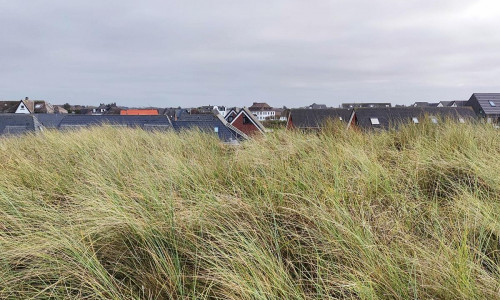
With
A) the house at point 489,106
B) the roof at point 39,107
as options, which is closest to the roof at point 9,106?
the roof at point 39,107

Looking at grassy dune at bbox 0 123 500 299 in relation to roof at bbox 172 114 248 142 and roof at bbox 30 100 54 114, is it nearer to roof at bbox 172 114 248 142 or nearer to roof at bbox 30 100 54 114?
roof at bbox 172 114 248 142

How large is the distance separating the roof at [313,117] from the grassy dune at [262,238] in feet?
9.99

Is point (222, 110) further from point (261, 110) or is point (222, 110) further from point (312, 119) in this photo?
point (312, 119)

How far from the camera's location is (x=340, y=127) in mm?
4707

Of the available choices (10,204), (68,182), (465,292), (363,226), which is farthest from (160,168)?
(465,292)

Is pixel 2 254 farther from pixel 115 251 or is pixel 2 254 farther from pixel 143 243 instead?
pixel 143 243

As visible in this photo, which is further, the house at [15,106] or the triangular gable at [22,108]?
the triangular gable at [22,108]

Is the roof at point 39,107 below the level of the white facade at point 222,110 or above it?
below

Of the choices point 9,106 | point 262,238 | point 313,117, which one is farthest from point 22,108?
point 262,238

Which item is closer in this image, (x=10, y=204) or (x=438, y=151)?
(x=10, y=204)

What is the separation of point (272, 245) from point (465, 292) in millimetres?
777

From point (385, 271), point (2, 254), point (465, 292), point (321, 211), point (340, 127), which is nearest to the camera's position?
point (465, 292)

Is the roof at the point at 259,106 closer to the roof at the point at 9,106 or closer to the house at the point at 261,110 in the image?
the house at the point at 261,110

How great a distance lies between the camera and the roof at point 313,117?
545 centimetres
